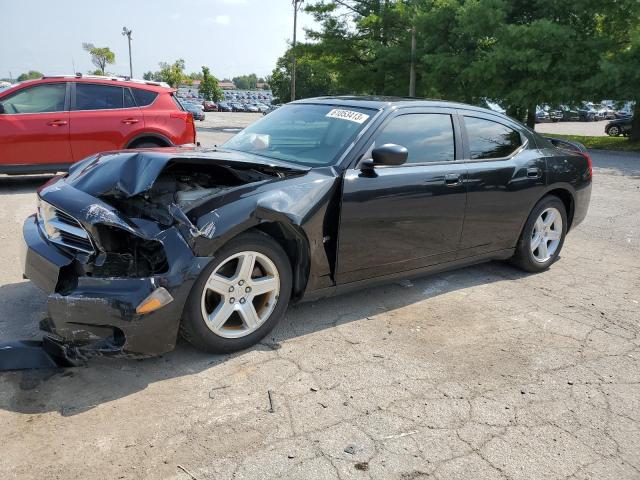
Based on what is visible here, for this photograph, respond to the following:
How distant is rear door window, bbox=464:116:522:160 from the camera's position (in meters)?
4.57

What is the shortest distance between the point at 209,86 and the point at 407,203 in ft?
297

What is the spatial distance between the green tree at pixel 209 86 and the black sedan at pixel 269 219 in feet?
290

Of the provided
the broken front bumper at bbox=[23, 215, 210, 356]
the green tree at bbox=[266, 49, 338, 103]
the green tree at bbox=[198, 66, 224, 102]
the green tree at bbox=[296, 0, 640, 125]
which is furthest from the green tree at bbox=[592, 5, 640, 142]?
the green tree at bbox=[198, 66, 224, 102]

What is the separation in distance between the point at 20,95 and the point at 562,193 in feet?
A: 24.9

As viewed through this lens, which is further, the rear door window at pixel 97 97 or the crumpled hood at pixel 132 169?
the rear door window at pixel 97 97

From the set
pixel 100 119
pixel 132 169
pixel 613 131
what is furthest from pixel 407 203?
pixel 613 131

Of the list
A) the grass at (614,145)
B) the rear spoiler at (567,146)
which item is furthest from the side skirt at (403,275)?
the grass at (614,145)

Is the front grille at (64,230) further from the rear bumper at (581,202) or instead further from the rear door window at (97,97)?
the rear door window at (97,97)

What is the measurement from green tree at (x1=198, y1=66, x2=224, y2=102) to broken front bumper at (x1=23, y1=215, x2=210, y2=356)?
89.7 meters

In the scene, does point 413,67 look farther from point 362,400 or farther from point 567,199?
point 362,400

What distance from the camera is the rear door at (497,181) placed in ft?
14.7

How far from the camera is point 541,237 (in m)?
5.21

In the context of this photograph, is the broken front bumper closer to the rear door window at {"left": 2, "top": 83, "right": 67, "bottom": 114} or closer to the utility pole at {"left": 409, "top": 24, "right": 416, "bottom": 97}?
the rear door window at {"left": 2, "top": 83, "right": 67, "bottom": 114}

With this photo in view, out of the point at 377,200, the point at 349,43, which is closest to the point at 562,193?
the point at 377,200
